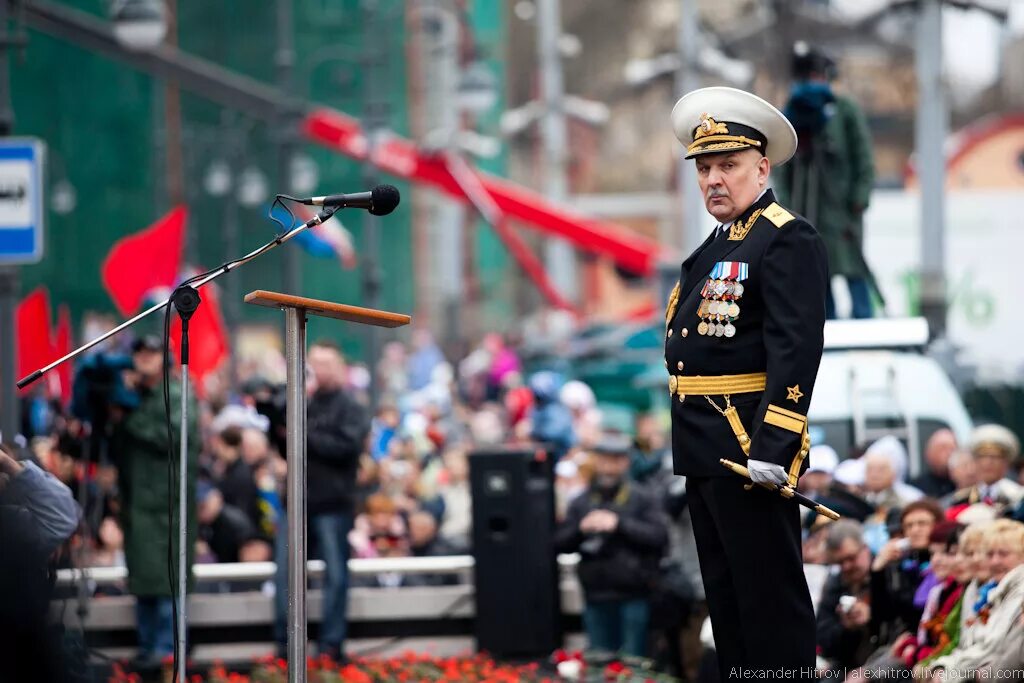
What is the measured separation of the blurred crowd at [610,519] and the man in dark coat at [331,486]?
1cm

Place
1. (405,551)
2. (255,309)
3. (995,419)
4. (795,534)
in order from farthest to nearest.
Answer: (255,309), (995,419), (405,551), (795,534)

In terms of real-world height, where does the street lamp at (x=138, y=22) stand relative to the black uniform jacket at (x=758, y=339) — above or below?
above

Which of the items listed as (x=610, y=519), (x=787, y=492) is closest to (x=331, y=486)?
(x=610, y=519)

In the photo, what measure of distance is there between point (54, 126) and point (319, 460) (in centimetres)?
3659

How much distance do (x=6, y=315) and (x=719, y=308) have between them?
6.25 m

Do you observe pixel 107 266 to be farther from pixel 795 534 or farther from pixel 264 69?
pixel 264 69

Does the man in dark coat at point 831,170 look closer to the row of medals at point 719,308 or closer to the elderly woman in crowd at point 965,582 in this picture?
the elderly woman in crowd at point 965,582

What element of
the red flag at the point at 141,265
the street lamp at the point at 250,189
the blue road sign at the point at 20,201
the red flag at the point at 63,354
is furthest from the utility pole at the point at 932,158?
the street lamp at the point at 250,189

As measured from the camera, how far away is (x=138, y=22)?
1578cm

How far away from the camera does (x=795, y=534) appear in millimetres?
6562

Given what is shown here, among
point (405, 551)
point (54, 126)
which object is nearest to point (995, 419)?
point (405, 551)

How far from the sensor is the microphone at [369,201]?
6.92 m

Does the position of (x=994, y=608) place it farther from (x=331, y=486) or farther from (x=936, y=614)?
(x=331, y=486)

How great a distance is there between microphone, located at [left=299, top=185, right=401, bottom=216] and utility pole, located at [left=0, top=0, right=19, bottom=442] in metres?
4.42
